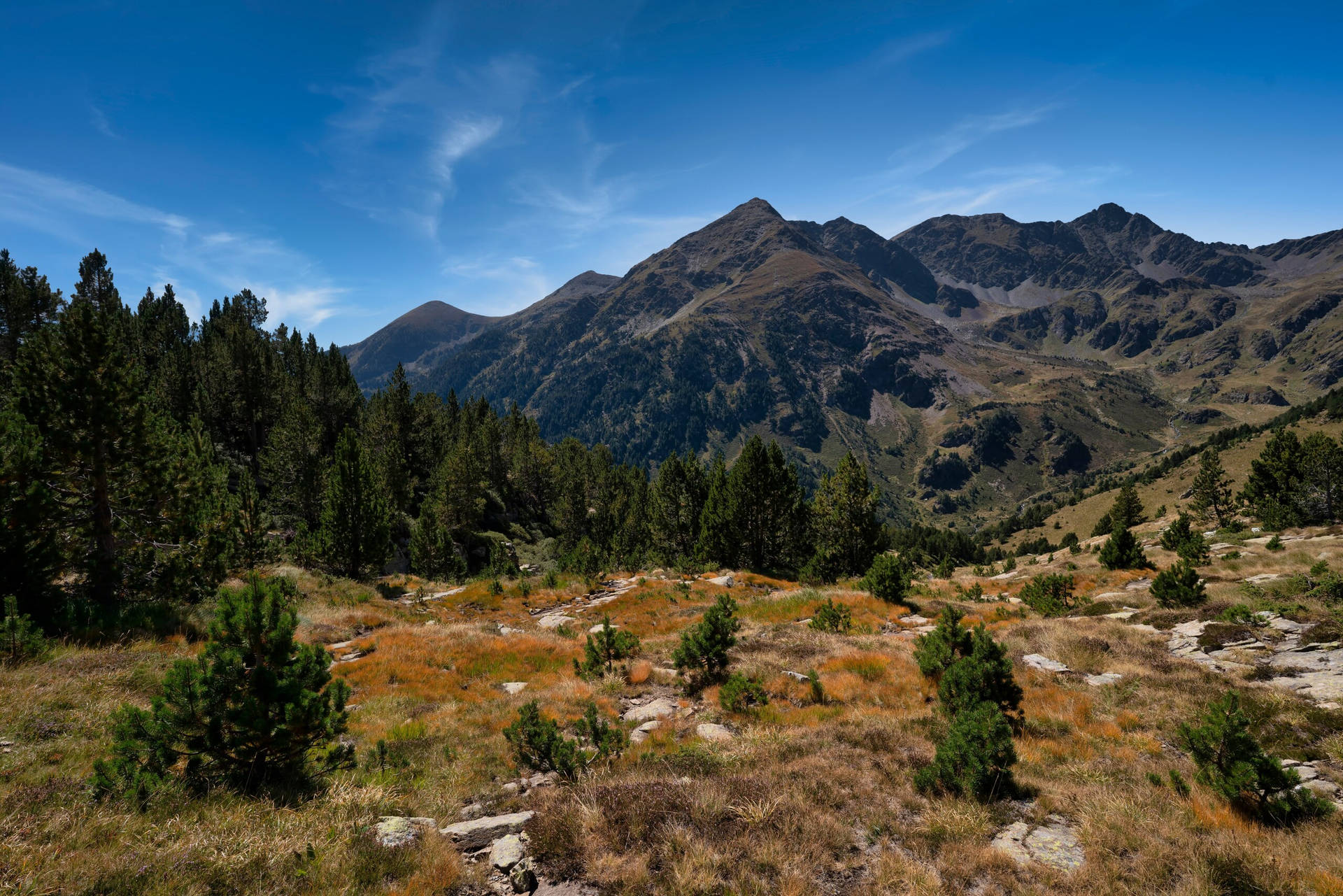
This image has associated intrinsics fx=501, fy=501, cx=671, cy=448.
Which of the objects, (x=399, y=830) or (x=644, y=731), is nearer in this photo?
(x=399, y=830)

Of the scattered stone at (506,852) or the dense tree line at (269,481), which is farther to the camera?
the dense tree line at (269,481)

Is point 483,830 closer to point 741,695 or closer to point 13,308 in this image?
point 741,695

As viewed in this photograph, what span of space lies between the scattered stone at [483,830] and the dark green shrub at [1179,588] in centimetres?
2421

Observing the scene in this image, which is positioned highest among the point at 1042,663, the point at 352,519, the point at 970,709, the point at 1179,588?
the point at 352,519

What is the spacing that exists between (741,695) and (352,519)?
3107 centimetres

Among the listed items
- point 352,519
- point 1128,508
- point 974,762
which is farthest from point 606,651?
point 1128,508

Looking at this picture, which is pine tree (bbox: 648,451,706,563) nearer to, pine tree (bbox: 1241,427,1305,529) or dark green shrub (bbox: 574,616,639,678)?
dark green shrub (bbox: 574,616,639,678)

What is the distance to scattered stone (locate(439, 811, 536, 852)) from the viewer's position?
6.68 m

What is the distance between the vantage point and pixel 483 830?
6844 mm

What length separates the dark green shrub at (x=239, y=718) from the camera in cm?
641

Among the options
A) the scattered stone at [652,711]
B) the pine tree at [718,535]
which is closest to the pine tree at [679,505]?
the pine tree at [718,535]

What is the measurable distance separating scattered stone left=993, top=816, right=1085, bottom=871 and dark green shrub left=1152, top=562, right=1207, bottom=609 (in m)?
17.4

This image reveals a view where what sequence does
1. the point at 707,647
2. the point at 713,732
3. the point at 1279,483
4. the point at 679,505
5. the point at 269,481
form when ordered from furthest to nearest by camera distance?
the point at 679,505 < the point at 269,481 < the point at 1279,483 < the point at 707,647 < the point at 713,732

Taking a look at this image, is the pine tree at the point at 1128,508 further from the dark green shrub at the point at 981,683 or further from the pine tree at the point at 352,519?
the pine tree at the point at 352,519
